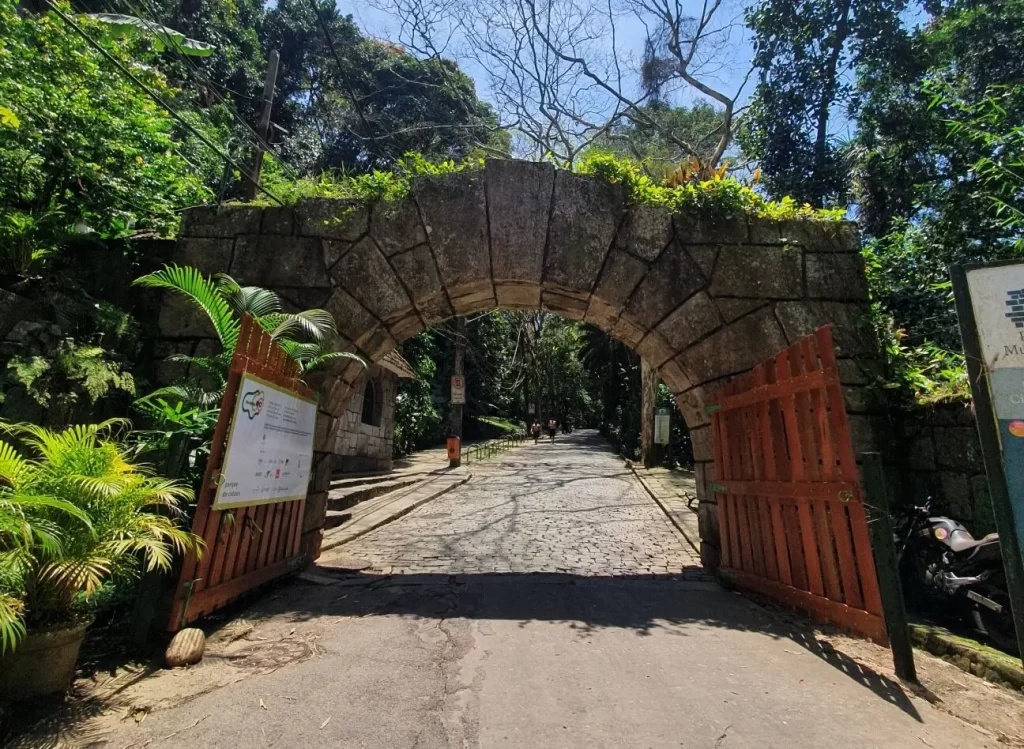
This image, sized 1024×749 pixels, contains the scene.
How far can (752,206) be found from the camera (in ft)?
16.8

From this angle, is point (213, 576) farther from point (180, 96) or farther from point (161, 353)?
point (180, 96)

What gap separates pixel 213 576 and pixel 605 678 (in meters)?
2.44

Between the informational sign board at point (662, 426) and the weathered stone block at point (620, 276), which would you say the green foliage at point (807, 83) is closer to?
the informational sign board at point (662, 426)

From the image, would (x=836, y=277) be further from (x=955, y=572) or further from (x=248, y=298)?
(x=248, y=298)

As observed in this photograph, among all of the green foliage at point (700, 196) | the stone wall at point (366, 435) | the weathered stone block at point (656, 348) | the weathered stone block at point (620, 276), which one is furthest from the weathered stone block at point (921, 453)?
the stone wall at point (366, 435)

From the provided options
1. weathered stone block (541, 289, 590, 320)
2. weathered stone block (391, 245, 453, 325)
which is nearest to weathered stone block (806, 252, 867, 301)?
weathered stone block (541, 289, 590, 320)

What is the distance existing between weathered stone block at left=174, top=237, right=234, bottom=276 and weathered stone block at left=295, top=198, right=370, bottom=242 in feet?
2.35

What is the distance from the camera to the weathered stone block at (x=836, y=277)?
16.1ft

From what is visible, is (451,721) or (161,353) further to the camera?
(161,353)

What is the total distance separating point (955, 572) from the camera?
3.41m

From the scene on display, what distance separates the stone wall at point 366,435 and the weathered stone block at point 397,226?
5462 millimetres

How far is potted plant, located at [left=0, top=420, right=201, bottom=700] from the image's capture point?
236cm

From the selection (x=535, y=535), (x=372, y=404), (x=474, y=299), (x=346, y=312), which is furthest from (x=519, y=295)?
(x=372, y=404)

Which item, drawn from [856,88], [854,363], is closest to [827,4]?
[856,88]
